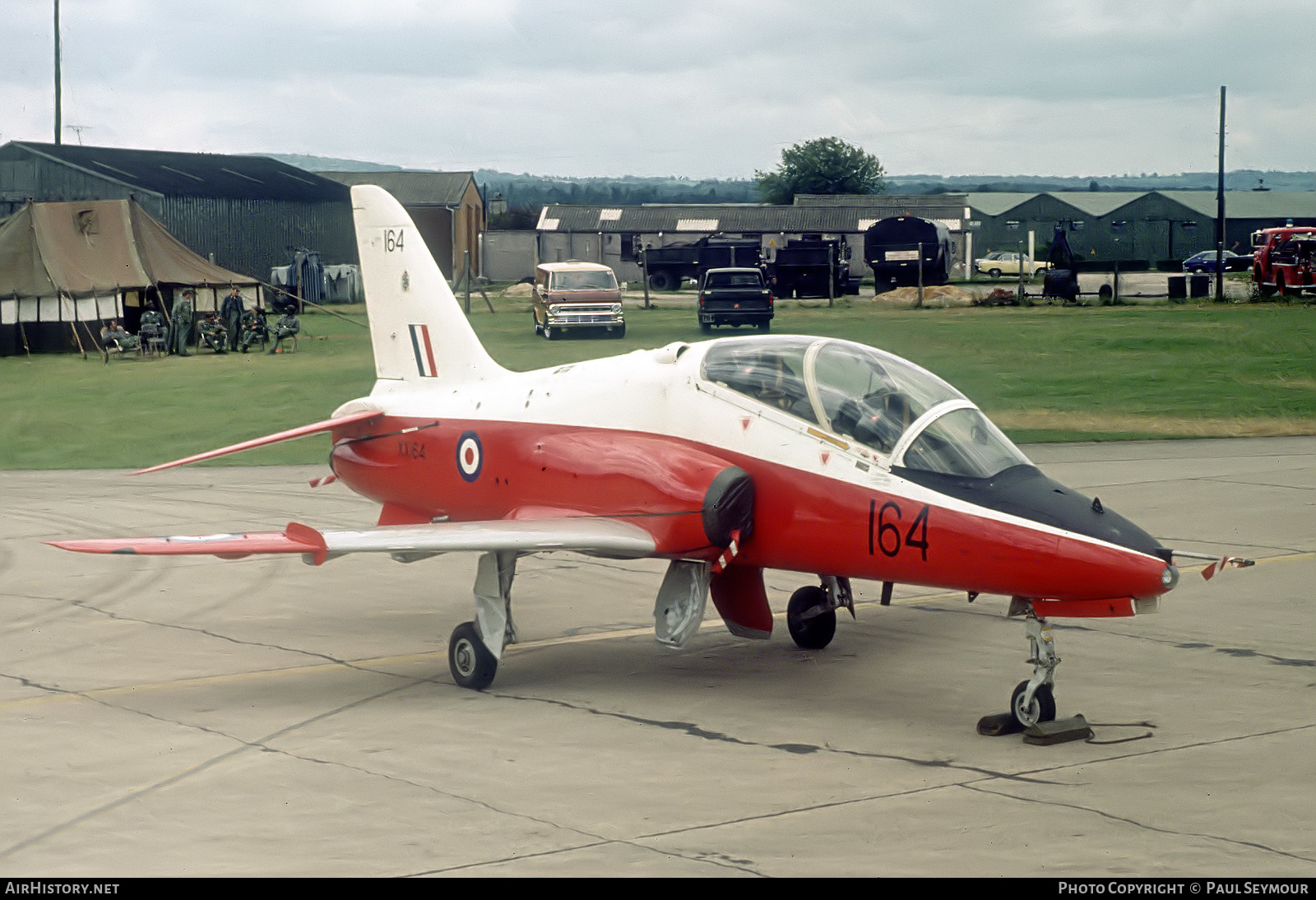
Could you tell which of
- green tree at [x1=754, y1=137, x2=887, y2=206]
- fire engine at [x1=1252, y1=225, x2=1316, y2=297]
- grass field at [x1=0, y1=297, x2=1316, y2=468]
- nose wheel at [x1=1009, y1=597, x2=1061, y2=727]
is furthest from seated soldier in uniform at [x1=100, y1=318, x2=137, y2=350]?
green tree at [x1=754, y1=137, x2=887, y2=206]

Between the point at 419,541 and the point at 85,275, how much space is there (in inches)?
1516

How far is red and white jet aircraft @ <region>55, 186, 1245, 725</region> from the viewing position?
8.93 m

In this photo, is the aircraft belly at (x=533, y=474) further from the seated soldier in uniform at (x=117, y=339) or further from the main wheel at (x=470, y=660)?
the seated soldier in uniform at (x=117, y=339)

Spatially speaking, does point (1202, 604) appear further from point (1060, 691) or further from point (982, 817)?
point (982, 817)

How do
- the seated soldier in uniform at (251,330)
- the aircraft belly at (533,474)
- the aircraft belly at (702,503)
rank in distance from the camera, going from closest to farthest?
the aircraft belly at (702,503), the aircraft belly at (533,474), the seated soldier in uniform at (251,330)

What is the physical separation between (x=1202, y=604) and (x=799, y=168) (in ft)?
431

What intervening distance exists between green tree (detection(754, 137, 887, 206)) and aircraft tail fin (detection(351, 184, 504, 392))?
12408 centimetres

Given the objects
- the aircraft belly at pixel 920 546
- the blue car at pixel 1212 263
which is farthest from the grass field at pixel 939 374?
the blue car at pixel 1212 263

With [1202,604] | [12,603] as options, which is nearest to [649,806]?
[1202,604]

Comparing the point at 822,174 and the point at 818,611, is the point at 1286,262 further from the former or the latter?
the point at 822,174

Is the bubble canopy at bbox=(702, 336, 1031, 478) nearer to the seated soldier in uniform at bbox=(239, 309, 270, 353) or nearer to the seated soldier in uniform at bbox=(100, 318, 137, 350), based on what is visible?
the seated soldier in uniform at bbox=(100, 318, 137, 350)

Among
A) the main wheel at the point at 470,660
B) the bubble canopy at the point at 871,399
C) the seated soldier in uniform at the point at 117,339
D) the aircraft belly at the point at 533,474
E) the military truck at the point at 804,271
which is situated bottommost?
the main wheel at the point at 470,660

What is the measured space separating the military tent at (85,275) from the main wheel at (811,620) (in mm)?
36789

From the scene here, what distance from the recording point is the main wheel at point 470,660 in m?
10.7
